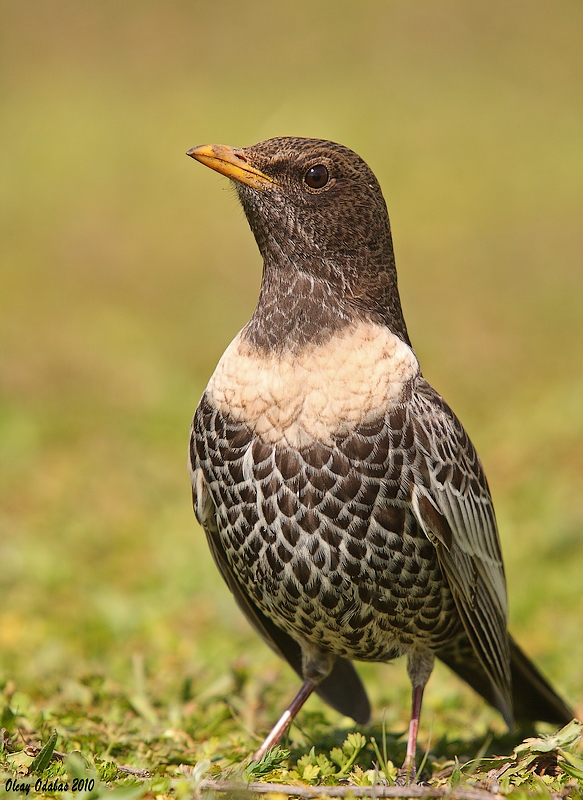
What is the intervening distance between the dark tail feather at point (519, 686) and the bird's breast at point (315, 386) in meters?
1.31

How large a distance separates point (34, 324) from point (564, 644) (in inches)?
273

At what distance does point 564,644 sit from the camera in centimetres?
551

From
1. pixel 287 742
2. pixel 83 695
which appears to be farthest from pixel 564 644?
pixel 83 695

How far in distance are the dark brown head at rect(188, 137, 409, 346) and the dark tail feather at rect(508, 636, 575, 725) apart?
178 cm

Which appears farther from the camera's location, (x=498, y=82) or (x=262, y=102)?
(x=498, y=82)

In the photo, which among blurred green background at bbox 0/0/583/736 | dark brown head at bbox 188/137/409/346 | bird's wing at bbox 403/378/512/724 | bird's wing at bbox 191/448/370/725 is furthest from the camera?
blurred green background at bbox 0/0/583/736

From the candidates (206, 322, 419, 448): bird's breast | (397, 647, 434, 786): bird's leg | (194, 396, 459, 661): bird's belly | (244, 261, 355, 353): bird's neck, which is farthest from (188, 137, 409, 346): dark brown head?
(397, 647, 434, 786): bird's leg

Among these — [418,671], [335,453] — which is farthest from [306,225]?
[418,671]

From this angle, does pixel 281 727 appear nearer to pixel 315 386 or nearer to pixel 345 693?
pixel 345 693

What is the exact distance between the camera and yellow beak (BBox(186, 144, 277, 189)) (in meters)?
3.75

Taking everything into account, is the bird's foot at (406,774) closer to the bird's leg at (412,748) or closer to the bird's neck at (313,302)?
the bird's leg at (412,748)

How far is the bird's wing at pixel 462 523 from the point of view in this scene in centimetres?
362

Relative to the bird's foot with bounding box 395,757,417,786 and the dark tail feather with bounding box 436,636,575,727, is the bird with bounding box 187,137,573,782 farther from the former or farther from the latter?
the dark tail feather with bounding box 436,636,575,727

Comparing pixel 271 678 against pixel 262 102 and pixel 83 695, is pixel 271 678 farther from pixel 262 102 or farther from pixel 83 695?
pixel 262 102
